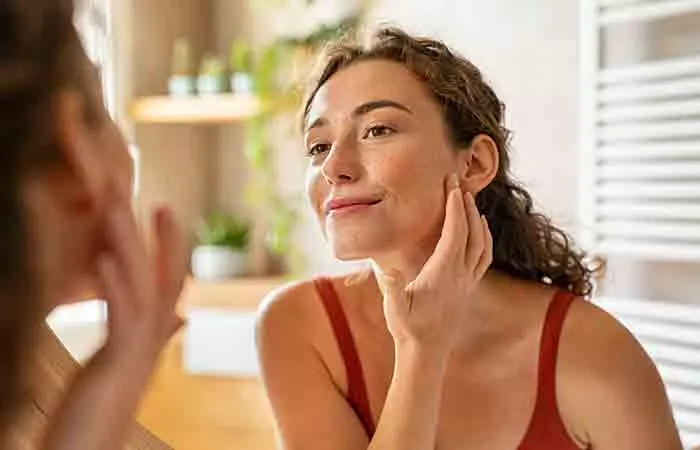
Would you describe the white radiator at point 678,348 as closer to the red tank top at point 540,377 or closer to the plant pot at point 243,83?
the red tank top at point 540,377

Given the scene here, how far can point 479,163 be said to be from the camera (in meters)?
1.30

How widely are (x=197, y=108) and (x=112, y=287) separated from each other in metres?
2.58

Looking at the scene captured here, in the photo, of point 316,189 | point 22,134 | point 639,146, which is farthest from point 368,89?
point 639,146

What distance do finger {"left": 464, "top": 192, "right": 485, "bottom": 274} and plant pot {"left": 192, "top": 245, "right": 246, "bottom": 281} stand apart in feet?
6.40

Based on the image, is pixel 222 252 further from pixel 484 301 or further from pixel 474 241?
pixel 474 241

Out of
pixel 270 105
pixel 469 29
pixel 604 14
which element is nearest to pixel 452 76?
pixel 604 14

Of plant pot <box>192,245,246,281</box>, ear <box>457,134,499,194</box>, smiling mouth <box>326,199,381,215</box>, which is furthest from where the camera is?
plant pot <box>192,245,246,281</box>

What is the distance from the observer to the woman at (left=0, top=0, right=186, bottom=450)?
1.30ft

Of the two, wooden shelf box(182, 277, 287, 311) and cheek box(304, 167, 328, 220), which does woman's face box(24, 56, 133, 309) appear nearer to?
cheek box(304, 167, 328, 220)

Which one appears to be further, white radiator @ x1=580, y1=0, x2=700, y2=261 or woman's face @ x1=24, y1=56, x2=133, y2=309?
white radiator @ x1=580, y1=0, x2=700, y2=261

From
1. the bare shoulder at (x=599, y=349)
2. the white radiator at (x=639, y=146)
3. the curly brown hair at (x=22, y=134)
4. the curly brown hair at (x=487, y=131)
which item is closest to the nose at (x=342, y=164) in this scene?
the curly brown hair at (x=487, y=131)

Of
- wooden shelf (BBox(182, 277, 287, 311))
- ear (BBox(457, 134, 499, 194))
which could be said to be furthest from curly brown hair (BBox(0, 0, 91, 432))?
wooden shelf (BBox(182, 277, 287, 311))

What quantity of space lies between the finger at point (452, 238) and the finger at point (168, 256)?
1.94ft

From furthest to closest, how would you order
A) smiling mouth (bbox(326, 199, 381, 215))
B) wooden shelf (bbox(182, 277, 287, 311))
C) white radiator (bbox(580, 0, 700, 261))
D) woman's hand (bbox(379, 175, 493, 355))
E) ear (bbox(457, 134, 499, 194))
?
wooden shelf (bbox(182, 277, 287, 311)) → white radiator (bbox(580, 0, 700, 261)) → ear (bbox(457, 134, 499, 194)) → smiling mouth (bbox(326, 199, 381, 215)) → woman's hand (bbox(379, 175, 493, 355))
